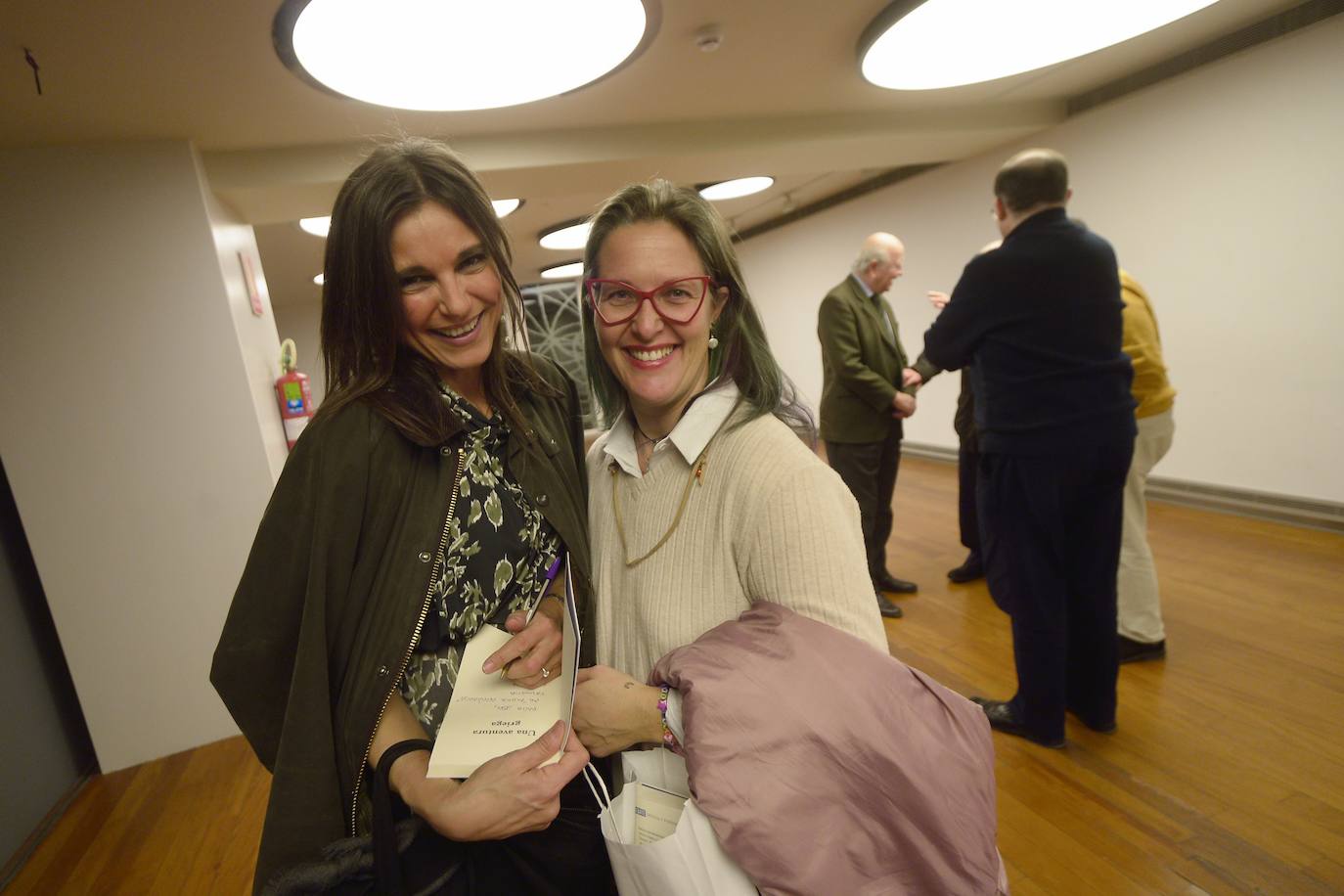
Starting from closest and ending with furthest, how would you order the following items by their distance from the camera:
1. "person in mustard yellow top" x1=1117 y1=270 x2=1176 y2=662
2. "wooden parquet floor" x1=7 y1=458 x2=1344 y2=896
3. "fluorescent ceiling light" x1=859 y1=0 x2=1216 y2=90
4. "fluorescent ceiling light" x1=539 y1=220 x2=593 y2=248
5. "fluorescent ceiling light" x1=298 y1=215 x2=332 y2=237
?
1. "wooden parquet floor" x1=7 y1=458 x2=1344 y2=896
2. "person in mustard yellow top" x1=1117 y1=270 x2=1176 y2=662
3. "fluorescent ceiling light" x1=859 y1=0 x2=1216 y2=90
4. "fluorescent ceiling light" x1=298 y1=215 x2=332 y2=237
5. "fluorescent ceiling light" x1=539 y1=220 x2=593 y2=248

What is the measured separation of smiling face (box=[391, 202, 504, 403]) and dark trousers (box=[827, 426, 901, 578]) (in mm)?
2720

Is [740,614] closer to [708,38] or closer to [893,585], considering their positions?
[708,38]

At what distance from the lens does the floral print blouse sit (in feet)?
3.37

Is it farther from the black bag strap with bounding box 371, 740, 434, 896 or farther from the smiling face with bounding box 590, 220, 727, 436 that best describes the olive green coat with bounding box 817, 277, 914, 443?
the black bag strap with bounding box 371, 740, 434, 896

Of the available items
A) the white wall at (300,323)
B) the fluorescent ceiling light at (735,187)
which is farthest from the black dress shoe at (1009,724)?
the white wall at (300,323)

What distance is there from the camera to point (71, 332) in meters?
2.63

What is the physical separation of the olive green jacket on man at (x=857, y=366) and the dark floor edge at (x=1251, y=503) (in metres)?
2.62

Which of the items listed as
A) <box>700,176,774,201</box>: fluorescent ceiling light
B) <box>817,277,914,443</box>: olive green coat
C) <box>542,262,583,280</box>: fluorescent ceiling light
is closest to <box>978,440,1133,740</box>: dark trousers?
<box>817,277,914,443</box>: olive green coat

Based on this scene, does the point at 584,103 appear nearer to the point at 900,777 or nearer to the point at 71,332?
the point at 71,332

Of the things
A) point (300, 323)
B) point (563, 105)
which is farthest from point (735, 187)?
point (300, 323)

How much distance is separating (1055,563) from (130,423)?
3.69 m

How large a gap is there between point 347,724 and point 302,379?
9.55ft

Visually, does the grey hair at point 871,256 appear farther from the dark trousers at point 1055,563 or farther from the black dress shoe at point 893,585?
the black dress shoe at point 893,585

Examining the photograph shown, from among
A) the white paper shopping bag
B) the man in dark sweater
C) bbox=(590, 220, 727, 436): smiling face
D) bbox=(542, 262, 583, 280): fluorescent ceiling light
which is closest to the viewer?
the white paper shopping bag
